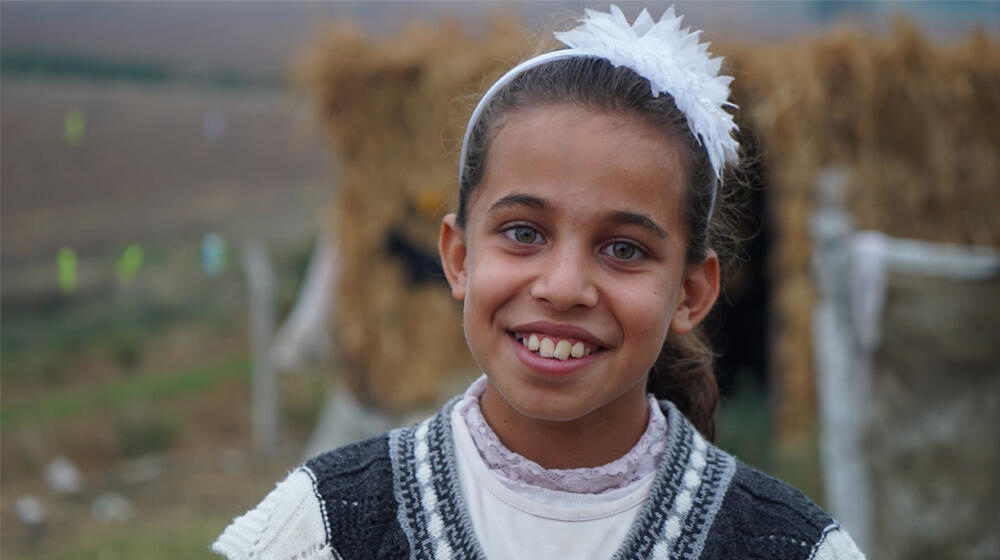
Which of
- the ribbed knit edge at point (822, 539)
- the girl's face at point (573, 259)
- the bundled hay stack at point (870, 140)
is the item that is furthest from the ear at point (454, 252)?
the bundled hay stack at point (870, 140)

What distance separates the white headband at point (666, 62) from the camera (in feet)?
5.31

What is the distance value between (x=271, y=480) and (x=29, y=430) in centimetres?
161

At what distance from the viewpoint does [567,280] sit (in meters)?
1.50

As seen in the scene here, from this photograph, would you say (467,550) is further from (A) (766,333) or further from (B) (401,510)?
(A) (766,333)

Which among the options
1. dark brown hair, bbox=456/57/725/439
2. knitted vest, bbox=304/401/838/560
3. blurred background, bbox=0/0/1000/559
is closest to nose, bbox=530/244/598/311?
dark brown hair, bbox=456/57/725/439

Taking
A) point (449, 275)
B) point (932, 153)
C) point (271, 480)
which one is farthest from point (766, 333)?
point (449, 275)

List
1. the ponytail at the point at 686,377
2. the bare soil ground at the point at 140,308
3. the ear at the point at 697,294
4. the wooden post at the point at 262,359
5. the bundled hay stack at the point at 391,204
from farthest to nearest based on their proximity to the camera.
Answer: the wooden post at the point at 262,359
the bundled hay stack at the point at 391,204
the bare soil ground at the point at 140,308
the ponytail at the point at 686,377
the ear at the point at 697,294

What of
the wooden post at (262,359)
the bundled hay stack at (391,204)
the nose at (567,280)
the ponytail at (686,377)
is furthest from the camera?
the wooden post at (262,359)

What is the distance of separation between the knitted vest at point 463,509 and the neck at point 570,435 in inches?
3.5

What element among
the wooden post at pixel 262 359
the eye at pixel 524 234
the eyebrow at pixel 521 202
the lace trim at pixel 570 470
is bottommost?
A: the lace trim at pixel 570 470

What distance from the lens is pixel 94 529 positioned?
5633 mm

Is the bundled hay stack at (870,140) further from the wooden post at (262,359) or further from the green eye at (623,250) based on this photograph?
the green eye at (623,250)

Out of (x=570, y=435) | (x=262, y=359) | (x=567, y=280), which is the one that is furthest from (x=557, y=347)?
(x=262, y=359)

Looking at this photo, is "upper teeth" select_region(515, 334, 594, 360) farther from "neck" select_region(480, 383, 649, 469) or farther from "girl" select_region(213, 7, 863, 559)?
"neck" select_region(480, 383, 649, 469)
